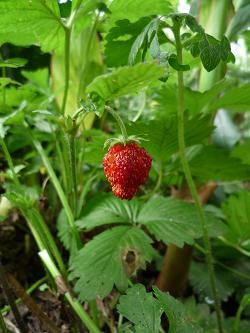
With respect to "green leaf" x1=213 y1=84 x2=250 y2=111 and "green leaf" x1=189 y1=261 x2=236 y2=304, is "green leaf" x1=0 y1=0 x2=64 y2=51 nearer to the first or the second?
"green leaf" x1=213 y1=84 x2=250 y2=111

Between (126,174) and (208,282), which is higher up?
(126,174)

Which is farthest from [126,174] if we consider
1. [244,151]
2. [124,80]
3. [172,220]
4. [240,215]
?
[244,151]

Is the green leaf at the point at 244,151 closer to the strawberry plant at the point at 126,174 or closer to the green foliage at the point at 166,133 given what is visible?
the strawberry plant at the point at 126,174

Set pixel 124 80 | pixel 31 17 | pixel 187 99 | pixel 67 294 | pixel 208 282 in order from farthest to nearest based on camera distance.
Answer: pixel 208 282
pixel 187 99
pixel 67 294
pixel 31 17
pixel 124 80

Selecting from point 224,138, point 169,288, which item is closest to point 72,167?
point 169,288

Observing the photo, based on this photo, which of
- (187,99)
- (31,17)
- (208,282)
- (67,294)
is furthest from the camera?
(208,282)

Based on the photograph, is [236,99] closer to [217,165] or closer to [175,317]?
[217,165]

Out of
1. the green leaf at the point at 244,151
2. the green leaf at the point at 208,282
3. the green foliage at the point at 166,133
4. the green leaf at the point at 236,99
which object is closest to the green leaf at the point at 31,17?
the green foliage at the point at 166,133
